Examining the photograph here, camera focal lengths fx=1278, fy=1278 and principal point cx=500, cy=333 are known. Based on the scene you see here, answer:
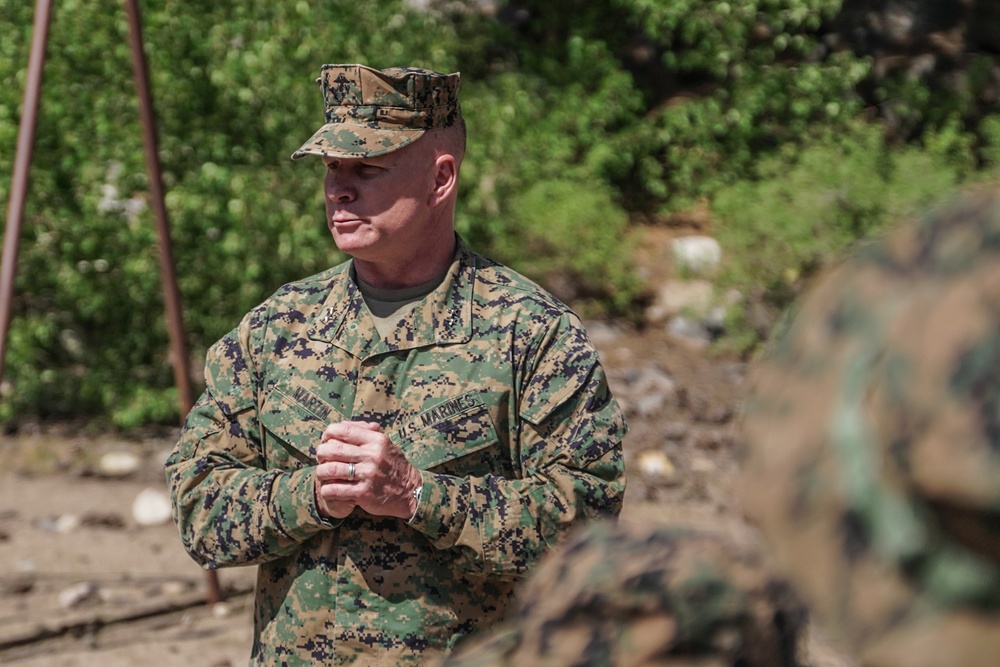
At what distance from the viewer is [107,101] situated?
6.73 metres

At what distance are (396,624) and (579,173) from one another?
23.0ft

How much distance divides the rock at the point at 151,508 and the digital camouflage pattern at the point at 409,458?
3912mm

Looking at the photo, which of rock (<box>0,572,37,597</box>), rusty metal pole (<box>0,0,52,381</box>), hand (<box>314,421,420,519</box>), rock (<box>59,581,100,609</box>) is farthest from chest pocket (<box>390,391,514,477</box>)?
rock (<box>0,572,37,597</box>)

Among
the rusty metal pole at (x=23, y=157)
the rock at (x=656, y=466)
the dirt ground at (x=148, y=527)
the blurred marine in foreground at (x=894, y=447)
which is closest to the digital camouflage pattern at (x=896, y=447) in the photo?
the blurred marine in foreground at (x=894, y=447)

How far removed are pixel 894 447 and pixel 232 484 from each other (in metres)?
1.85

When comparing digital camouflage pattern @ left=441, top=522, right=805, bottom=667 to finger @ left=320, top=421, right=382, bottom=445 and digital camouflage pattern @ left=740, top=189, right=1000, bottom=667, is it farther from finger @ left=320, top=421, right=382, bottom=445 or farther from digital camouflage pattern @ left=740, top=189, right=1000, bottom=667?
finger @ left=320, top=421, right=382, bottom=445

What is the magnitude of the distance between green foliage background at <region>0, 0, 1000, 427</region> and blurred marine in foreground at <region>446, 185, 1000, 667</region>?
19.9ft

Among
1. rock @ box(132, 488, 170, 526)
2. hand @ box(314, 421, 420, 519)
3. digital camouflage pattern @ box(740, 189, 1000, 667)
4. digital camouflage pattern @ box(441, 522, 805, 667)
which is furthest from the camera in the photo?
rock @ box(132, 488, 170, 526)

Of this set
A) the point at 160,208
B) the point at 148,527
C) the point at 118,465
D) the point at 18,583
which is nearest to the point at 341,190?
the point at 160,208

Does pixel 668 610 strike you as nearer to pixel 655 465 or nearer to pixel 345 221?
pixel 345 221

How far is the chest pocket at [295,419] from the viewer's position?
7.88 ft

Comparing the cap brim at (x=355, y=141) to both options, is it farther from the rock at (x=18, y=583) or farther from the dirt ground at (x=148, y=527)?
the rock at (x=18, y=583)

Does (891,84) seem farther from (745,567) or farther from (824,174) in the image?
(745,567)

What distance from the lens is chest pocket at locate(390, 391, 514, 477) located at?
7.76ft
